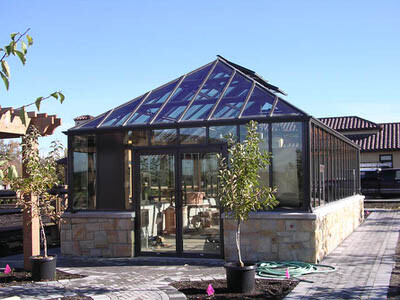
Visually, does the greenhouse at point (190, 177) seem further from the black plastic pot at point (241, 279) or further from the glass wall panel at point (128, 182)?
the black plastic pot at point (241, 279)

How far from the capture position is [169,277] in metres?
8.29

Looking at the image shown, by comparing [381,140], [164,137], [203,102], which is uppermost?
[381,140]

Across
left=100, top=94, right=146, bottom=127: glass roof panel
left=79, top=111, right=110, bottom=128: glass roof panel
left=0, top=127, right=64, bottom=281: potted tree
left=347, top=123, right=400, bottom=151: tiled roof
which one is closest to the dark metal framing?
left=100, top=94, right=146, bottom=127: glass roof panel

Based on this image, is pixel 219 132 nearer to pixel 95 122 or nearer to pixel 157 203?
pixel 157 203

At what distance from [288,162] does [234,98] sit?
2004 mm

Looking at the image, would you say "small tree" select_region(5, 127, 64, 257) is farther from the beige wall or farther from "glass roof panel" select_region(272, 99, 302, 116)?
the beige wall

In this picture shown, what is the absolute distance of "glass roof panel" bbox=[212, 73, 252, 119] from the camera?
1025 centimetres

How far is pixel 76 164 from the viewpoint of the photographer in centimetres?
1116

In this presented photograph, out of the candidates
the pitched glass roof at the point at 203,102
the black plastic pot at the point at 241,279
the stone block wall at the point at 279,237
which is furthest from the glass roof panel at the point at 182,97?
the black plastic pot at the point at 241,279

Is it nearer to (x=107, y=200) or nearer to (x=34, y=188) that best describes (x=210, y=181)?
(x=107, y=200)

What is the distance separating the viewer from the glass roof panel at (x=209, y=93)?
34.5ft

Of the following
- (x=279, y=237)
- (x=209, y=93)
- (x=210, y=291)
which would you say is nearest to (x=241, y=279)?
(x=210, y=291)

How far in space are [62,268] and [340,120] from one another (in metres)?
34.7

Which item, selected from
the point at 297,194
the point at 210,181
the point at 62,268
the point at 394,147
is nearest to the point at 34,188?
the point at 62,268
